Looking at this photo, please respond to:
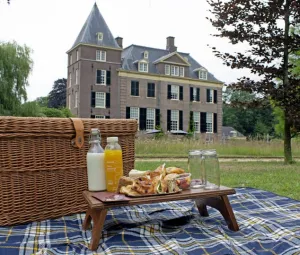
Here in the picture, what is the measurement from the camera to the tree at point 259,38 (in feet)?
18.0

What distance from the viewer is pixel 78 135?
1769 mm

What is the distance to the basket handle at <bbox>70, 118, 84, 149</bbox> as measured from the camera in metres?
1.76

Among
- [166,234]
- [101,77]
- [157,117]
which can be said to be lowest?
[166,234]

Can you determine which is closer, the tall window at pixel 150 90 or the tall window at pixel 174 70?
the tall window at pixel 150 90

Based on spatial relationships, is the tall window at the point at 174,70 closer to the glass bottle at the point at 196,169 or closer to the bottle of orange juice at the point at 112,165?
the glass bottle at the point at 196,169

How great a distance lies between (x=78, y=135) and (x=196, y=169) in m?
0.65

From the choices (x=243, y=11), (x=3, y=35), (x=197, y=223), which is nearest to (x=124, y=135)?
(x=197, y=223)

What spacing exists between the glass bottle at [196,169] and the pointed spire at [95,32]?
17352 millimetres

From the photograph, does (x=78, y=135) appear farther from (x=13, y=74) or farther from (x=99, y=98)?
(x=99, y=98)

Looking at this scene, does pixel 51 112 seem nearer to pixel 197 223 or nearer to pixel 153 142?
pixel 153 142

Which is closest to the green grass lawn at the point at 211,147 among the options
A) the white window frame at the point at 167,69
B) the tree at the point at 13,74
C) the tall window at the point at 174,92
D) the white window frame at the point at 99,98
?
the tree at the point at 13,74

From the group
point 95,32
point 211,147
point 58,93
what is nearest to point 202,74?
point 95,32

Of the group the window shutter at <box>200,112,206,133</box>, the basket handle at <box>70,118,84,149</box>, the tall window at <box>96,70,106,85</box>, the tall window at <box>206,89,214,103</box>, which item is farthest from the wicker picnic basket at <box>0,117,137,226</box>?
the tall window at <box>206,89,214,103</box>

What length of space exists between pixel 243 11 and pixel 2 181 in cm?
512
